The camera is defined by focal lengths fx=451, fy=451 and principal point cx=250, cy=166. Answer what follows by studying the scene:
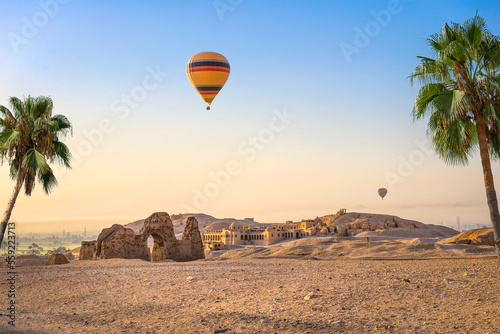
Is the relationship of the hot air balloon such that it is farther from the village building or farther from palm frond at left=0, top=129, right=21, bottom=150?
the village building

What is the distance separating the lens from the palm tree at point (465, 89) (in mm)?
15805

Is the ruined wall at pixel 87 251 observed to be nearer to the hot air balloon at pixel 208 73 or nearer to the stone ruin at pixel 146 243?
the stone ruin at pixel 146 243

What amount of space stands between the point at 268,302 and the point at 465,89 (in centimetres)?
1056

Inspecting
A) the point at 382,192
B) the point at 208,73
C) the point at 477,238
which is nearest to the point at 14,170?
the point at 208,73

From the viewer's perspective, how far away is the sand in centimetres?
990

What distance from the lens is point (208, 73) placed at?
36.1 m

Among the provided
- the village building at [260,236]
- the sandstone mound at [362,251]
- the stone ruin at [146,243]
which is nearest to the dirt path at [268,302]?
the stone ruin at [146,243]

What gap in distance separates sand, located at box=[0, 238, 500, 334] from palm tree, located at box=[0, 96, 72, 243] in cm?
728

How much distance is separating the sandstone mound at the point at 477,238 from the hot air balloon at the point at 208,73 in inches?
1011

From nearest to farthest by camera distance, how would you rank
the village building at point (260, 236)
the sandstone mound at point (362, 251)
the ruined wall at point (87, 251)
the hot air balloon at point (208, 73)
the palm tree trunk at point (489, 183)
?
the palm tree trunk at point (489, 183) → the ruined wall at point (87, 251) → the sandstone mound at point (362, 251) → the hot air balloon at point (208, 73) → the village building at point (260, 236)

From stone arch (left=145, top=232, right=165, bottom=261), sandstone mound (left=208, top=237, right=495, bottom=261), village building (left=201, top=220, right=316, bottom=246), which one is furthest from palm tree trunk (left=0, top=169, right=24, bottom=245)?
village building (left=201, top=220, right=316, bottom=246)

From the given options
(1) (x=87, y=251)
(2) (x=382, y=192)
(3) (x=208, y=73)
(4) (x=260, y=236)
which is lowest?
(1) (x=87, y=251)

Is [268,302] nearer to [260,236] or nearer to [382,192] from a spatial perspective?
[260,236]

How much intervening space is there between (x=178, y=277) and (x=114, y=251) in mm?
13578
